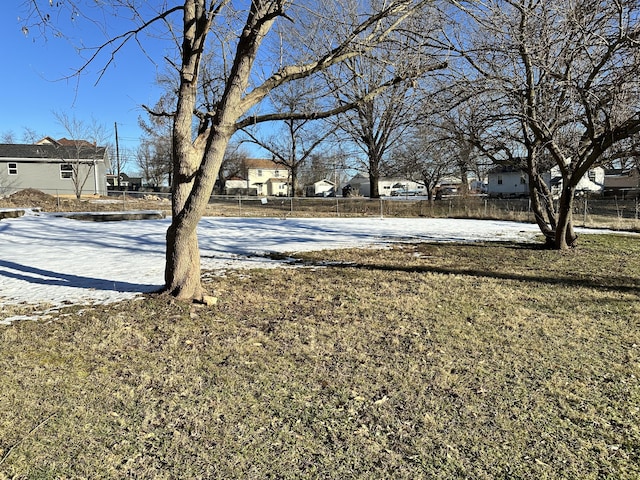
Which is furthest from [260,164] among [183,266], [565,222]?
[183,266]

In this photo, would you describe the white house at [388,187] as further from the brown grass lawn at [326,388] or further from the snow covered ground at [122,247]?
the brown grass lawn at [326,388]

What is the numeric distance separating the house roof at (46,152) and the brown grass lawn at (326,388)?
3001 cm

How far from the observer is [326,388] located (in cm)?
311

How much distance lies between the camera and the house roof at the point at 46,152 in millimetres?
29719

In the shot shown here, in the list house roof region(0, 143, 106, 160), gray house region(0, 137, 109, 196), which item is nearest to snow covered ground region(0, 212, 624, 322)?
gray house region(0, 137, 109, 196)

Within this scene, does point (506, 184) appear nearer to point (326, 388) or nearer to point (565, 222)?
point (565, 222)

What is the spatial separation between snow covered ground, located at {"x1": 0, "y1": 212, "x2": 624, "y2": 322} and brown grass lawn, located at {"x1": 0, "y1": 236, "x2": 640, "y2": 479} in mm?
1346

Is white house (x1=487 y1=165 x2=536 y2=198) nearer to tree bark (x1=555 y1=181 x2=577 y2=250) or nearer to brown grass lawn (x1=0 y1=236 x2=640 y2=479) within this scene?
tree bark (x1=555 y1=181 x2=577 y2=250)

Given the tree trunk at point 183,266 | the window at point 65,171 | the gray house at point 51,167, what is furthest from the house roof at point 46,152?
the tree trunk at point 183,266

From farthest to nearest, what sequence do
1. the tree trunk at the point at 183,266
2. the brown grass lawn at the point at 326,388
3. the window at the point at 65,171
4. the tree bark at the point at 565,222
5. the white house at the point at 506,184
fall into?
1. the white house at the point at 506,184
2. the window at the point at 65,171
3. the tree bark at the point at 565,222
4. the tree trunk at the point at 183,266
5. the brown grass lawn at the point at 326,388

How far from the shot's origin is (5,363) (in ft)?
10.9

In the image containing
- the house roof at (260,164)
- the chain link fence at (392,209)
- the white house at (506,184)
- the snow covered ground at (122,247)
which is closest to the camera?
the snow covered ground at (122,247)

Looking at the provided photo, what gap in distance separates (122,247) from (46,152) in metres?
27.1

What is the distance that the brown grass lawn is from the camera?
229 centimetres
